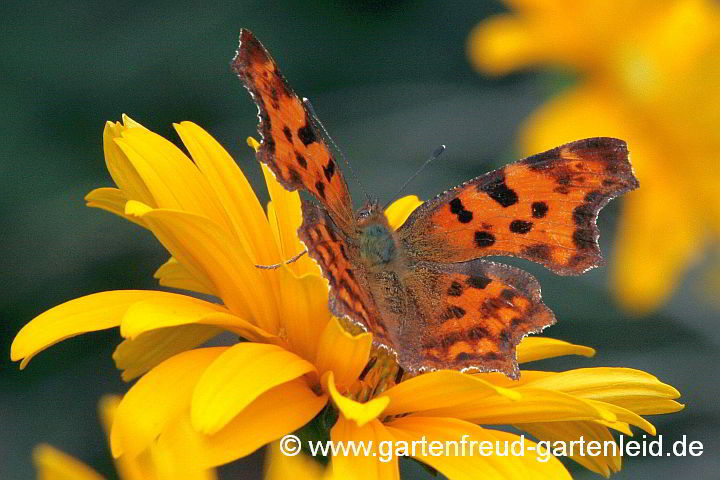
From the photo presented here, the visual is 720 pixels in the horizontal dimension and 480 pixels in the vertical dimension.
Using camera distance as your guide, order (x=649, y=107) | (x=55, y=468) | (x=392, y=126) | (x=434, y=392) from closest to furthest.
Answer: (x=55, y=468) < (x=434, y=392) < (x=649, y=107) < (x=392, y=126)

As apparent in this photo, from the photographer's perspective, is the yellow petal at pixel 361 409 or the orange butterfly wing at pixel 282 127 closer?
the yellow petal at pixel 361 409

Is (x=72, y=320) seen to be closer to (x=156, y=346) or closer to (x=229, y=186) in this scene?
(x=156, y=346)

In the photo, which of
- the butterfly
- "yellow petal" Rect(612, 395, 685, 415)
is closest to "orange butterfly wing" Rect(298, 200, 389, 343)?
the butterfly

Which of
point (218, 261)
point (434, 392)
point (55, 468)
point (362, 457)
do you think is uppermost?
point (218, 261)

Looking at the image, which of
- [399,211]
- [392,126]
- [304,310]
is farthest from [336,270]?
[392,126]

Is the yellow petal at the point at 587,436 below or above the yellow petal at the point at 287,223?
below

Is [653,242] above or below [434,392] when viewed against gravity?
above

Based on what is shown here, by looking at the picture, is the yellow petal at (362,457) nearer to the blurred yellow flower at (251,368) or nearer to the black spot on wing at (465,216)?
the blurred yellow flower at (251,368)

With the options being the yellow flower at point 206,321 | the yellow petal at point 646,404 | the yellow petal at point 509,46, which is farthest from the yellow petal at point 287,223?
the yellow petal at point 509,46
